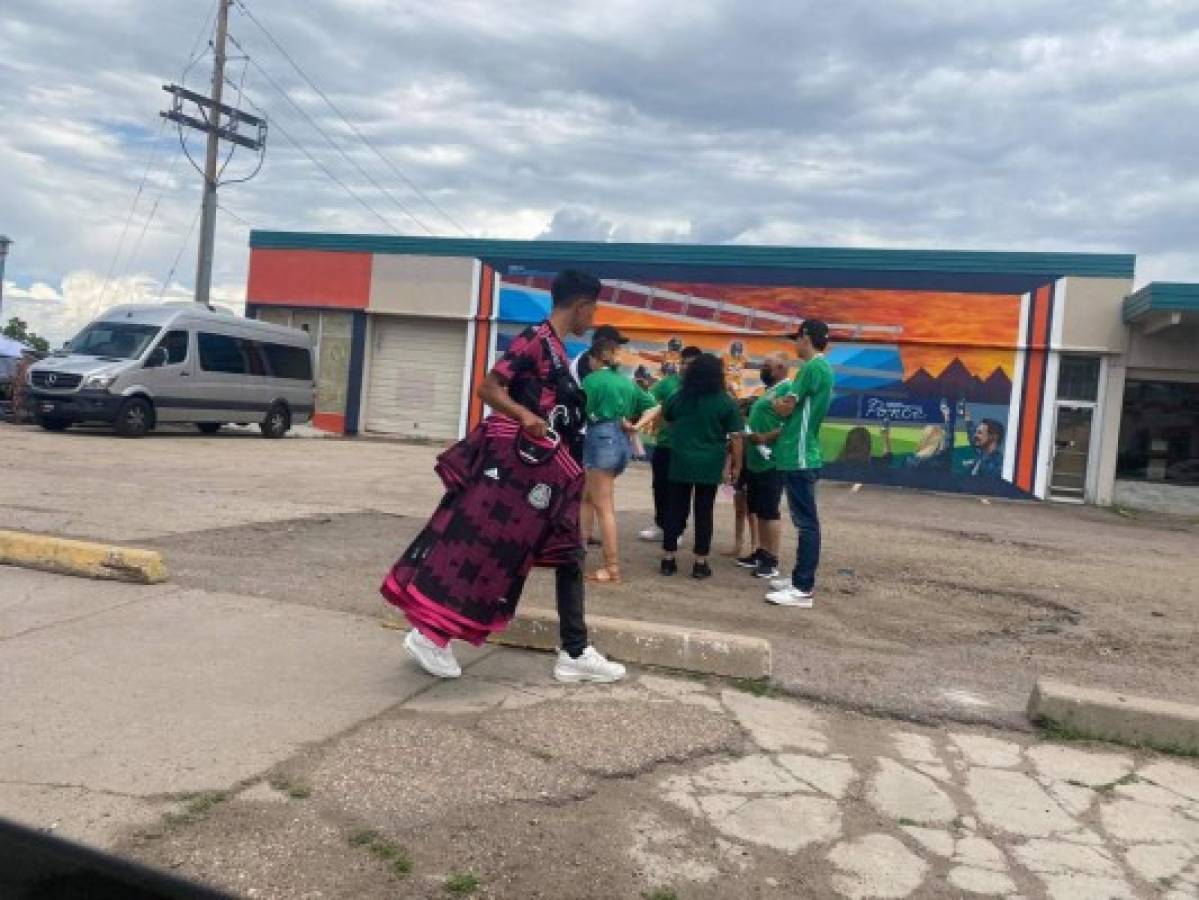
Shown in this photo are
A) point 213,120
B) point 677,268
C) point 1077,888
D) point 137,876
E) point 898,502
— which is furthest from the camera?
point 213,120

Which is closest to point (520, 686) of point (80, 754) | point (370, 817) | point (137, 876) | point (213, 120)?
point (370, 817)

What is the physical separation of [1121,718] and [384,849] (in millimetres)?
A: 3265

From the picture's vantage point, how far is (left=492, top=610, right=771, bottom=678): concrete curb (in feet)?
15.9

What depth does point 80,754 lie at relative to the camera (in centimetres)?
348

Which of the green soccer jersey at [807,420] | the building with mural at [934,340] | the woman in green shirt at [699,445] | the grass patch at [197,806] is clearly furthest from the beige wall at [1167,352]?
the grass patch at [197,806]

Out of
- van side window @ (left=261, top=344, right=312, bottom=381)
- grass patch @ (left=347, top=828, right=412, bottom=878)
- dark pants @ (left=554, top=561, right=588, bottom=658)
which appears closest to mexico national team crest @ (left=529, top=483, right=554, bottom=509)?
dark pants @ (left=554, top=561, right=588, bottom=658)

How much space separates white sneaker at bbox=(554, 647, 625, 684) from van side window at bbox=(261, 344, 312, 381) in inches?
669

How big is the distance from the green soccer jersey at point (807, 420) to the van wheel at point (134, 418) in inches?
542

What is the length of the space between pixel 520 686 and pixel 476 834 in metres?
1.44

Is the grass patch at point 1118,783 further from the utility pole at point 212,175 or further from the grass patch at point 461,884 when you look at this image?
the utility pole at point 212,175

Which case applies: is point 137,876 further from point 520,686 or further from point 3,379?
point 3,379

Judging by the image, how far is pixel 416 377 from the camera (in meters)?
25.6

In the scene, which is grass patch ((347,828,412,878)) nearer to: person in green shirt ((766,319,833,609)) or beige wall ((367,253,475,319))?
person in green shirt ((766,319,833,609))

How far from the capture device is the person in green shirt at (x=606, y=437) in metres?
6.98
